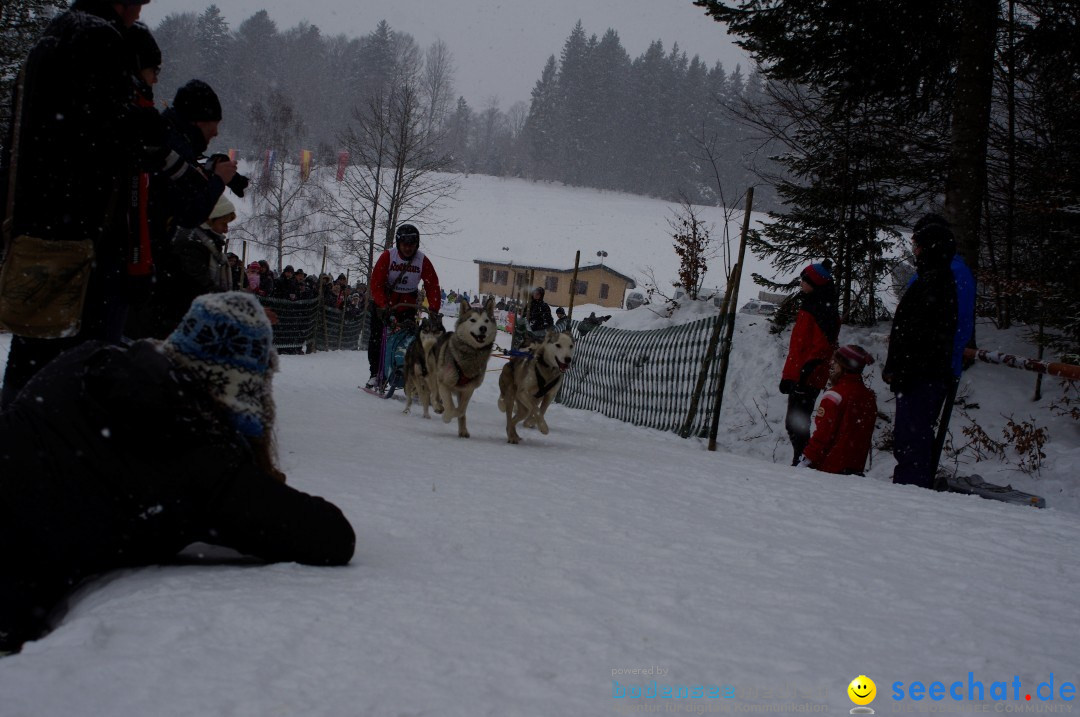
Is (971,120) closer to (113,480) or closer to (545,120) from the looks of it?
(113,480)

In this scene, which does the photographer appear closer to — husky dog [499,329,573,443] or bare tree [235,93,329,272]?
husky dog [499,329,573,443]

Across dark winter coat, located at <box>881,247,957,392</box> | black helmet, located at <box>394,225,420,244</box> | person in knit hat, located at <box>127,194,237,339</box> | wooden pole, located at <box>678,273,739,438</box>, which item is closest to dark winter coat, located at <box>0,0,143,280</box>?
person in knit hat, located at <box>127,194,237,339</box>

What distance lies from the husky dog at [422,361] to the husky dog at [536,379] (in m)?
1.28

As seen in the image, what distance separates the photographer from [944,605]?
7.80 ft

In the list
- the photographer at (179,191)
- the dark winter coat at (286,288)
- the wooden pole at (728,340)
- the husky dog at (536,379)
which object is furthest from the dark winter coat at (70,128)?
the dark winter coat at (286,288)

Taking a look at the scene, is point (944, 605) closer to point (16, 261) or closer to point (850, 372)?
point (16, 261)

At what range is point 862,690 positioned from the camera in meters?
1.68

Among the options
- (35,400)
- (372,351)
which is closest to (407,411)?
(372,351)

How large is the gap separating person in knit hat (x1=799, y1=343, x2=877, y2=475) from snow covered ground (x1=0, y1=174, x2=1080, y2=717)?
4.88 feet

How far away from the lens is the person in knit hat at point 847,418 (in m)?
5.80

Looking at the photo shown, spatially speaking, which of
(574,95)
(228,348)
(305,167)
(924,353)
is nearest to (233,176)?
(228,348)

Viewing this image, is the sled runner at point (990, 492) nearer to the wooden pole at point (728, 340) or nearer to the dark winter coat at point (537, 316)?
the wooden pole at point (728, 340)

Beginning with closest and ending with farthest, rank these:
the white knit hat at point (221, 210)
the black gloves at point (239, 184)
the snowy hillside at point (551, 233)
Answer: the black gloves at point (239, 184) < the white knit hat at point (221, 210) < the snowy hillside at point (551, 233)

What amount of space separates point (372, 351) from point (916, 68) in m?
7.36
